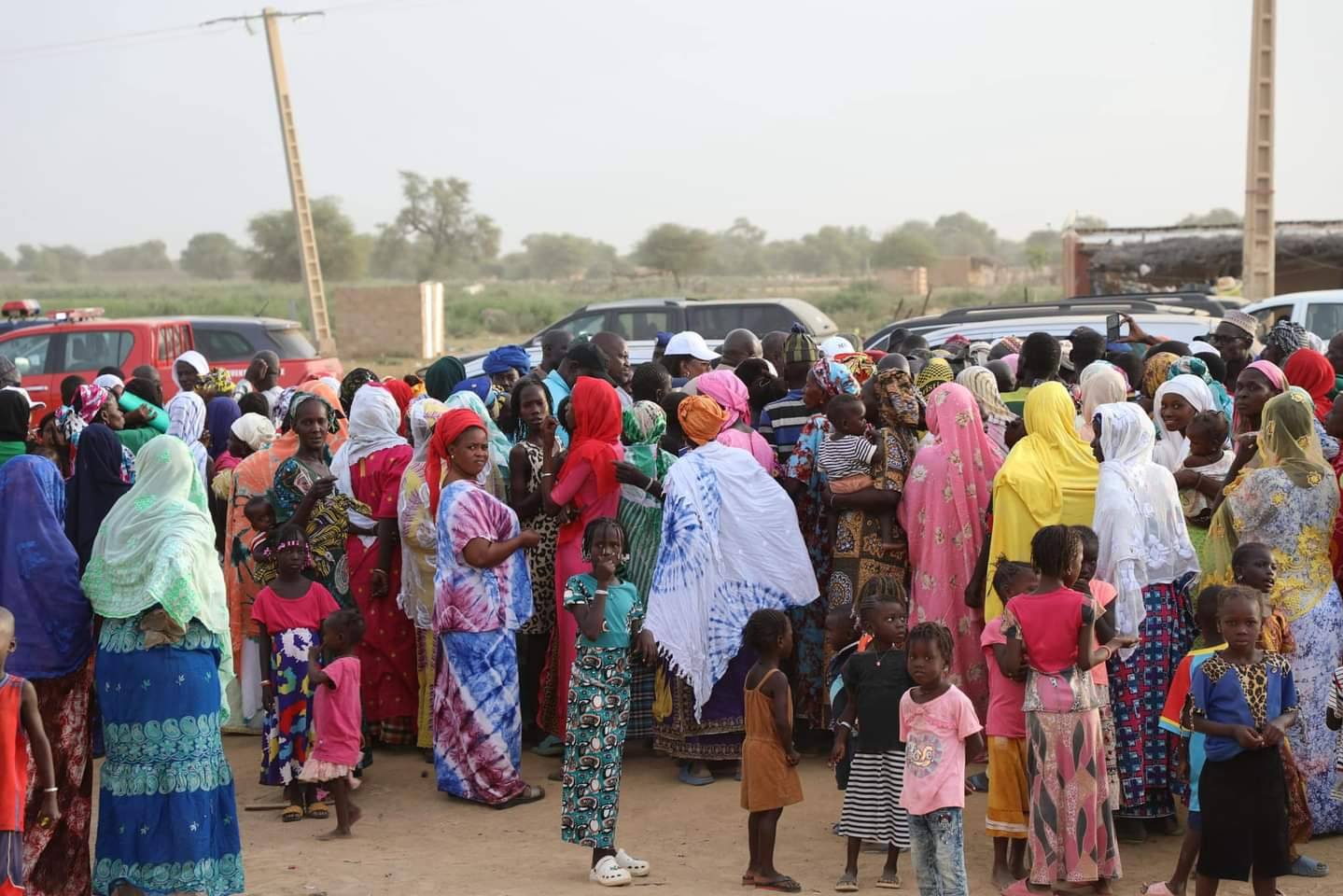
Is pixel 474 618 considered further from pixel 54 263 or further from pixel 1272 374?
pixel 54 263

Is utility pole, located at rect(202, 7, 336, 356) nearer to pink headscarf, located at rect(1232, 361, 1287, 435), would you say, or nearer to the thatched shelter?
the thatched shelter

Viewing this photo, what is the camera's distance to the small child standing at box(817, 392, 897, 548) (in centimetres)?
718

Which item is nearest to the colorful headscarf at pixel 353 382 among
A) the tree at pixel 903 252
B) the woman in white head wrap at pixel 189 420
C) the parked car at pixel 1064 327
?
the woman in white head wrap at pixel 189 420

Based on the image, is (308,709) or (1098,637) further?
(308,709)

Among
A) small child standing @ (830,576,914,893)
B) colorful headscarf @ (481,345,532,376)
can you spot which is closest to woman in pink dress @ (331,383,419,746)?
colorful headscarf @ (481,345,532,376)

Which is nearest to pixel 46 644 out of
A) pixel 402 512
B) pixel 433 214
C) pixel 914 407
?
pixel 402 512

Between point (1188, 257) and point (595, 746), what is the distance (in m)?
24.1

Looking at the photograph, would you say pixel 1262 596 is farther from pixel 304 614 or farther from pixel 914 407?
pixel 304 614

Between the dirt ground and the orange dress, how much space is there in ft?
1.30

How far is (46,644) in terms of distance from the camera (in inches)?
228

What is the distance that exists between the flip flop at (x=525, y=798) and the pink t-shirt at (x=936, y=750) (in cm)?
235

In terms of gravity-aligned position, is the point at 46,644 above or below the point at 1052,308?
below

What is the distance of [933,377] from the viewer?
8039 mm

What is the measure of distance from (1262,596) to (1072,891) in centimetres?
137
